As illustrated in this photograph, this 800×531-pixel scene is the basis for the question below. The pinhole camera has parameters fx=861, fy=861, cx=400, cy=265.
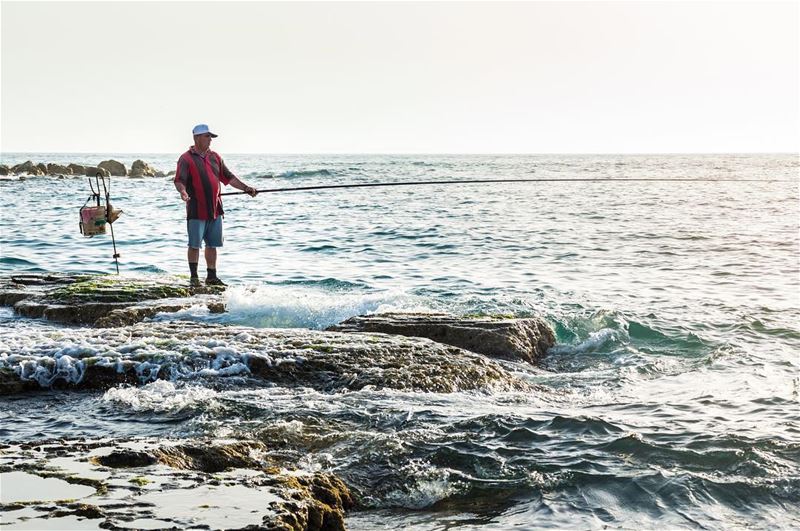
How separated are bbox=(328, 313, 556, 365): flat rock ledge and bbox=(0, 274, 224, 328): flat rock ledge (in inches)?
87.2

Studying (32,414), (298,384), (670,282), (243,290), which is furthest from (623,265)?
(32,414)

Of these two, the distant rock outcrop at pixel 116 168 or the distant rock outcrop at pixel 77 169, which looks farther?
the distant rock outcrop at pixel 116 168

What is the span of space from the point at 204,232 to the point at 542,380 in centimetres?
531

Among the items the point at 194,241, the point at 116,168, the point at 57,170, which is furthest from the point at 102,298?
the point at 116,168

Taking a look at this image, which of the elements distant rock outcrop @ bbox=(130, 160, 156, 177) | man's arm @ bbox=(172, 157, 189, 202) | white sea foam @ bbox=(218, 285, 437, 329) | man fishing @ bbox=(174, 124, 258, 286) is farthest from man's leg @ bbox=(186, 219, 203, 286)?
distant rock outcrop @ bbox=(130, 160, 156, 177)

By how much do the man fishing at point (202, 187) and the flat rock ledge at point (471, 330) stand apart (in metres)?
2.85

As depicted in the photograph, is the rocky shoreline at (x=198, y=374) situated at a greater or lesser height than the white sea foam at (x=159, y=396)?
greater

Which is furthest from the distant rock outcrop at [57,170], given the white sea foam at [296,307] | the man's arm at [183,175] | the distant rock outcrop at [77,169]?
the white sea foam at [296,307]

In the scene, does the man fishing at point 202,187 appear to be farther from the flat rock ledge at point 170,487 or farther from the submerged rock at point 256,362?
the flat rock ledge at point 170,487

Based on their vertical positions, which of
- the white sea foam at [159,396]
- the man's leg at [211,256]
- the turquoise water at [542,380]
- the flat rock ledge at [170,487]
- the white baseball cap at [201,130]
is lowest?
the turquoise water at [542,380]

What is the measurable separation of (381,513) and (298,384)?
2473 mm

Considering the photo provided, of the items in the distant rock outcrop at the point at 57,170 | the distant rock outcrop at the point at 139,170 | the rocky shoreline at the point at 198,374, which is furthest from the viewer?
the distant rock outcrop at the point at 139,170

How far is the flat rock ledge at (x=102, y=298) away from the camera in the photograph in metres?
9.70

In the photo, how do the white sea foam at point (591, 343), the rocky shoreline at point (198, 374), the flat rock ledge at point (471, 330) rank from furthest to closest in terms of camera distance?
the white sea foam at point (591, 343) < the flat rock ledge at point (471, 330) < the rocky shoreline at point (198, 374)
